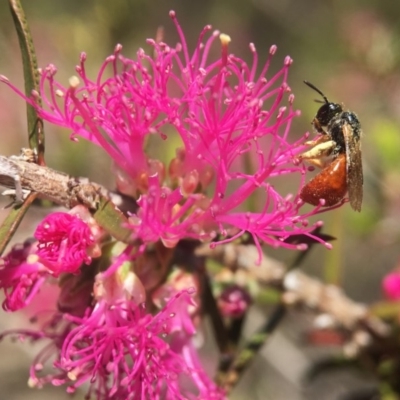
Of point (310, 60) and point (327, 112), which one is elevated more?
point (310, 60)

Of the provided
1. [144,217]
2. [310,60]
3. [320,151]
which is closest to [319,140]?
[320,151]

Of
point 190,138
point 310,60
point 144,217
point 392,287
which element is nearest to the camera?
point 144,217

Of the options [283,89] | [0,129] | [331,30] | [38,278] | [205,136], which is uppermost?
[331,30]

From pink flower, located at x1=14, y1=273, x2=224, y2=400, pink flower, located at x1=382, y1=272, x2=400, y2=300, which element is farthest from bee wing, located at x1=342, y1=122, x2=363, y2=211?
pink flower, located at x1=382, y1=272, x2=400, y2=300

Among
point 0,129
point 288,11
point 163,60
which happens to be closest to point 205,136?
point 163,60

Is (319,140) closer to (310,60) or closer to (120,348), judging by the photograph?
(120,348)

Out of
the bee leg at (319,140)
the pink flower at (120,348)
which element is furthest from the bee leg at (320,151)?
the pink flower at (120,348)

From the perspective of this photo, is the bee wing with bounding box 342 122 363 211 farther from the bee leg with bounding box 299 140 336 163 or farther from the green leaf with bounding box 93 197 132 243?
the green leaf with bounding box 93 197 132 243

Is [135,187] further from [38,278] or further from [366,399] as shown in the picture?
[366,399]
